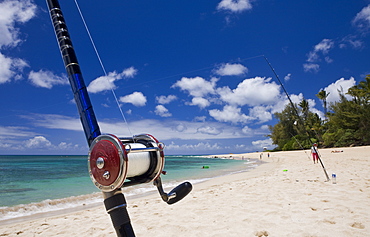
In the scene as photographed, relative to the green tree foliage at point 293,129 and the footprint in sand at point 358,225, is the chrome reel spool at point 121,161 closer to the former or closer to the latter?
the footprint in sand at point 358,225

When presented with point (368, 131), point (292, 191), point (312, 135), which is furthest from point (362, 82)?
point (292, 191)

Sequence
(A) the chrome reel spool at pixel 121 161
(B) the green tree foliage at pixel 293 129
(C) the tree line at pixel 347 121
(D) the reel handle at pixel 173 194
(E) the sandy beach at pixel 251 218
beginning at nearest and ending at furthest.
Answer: (A) the chrome reel spool at pixel 121 161 → (D) the reel handle at pixel 173 194 → (E) the sandy beach at pixel 251 218 → (C) the tree line at pixel 347 121 → (B) the green tree foliage at pixel 293 129

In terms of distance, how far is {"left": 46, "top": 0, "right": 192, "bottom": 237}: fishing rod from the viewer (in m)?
1.09

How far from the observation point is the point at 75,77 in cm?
145

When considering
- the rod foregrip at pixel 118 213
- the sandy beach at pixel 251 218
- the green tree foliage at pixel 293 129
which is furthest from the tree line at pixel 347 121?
the rod foregrip at pixel 118 213

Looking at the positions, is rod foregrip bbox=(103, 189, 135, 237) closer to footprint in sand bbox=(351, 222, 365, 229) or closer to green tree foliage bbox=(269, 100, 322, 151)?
footprint in sand bbox=(351, 222, 365, 229)

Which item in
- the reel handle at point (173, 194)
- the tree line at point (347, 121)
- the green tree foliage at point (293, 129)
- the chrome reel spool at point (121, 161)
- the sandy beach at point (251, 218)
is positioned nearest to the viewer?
the chrome reel spool at point (121, 161)

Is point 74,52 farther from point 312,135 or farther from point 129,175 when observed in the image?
point 312,135

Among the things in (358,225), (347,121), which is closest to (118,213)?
(358,225)

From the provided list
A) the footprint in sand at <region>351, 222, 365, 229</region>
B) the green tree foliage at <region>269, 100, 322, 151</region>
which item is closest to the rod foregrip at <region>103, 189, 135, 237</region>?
the footprint in sand at <region>351, 222, 365, 229</region>

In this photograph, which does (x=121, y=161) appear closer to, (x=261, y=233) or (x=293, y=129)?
(x=261, y=233)

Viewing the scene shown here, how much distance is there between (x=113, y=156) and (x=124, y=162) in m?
0.07

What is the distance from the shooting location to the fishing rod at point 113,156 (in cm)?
109

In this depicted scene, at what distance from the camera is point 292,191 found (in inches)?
199
